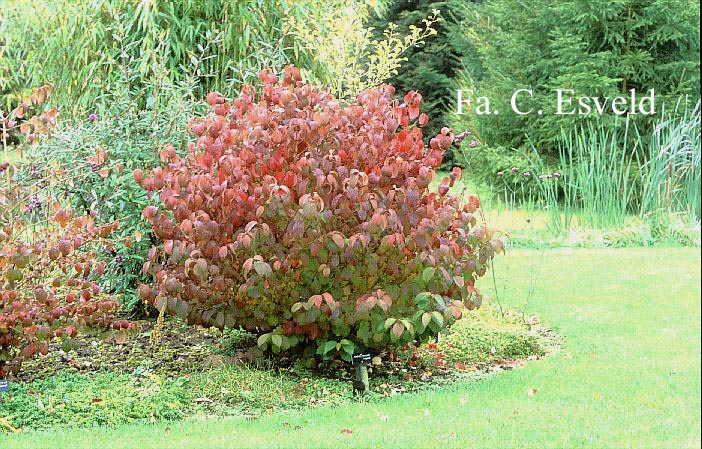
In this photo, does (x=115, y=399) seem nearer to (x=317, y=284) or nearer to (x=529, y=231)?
(x=317, y=284)

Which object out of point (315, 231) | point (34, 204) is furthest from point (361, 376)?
point (34, 204)

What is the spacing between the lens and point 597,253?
947cm

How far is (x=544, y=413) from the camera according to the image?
4.28m

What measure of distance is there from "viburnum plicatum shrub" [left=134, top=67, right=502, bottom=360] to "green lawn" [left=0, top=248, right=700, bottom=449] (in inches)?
18.6

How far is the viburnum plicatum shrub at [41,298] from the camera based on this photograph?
4594 millimetres

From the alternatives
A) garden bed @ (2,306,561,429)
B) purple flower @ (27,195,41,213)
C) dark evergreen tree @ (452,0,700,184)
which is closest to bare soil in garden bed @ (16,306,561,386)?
garden bed @ (2,306,561,429)

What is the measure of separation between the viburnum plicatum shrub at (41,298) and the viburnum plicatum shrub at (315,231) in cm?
32

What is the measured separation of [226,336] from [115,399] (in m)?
1.44

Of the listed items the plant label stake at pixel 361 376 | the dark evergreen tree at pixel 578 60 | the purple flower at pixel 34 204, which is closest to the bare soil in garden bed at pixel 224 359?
the plant label stake at pixel 361 376

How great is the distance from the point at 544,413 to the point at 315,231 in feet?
4.54

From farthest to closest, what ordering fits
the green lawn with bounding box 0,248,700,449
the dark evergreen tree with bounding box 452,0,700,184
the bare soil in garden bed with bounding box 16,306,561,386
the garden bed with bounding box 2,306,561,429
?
the dark evergreen tree with bounding box 452,0,700,184 → the bare soil in garden bed with bounding box 16,306,561,386 → the garden bed with bounding box 2,306,561,429 → the green lawn with bounding box 0,248,700,449

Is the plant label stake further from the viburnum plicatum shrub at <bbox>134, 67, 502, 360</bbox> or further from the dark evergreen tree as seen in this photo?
the dark evergreen tree

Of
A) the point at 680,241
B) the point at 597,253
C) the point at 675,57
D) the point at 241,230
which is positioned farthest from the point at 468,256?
the point at 675,57

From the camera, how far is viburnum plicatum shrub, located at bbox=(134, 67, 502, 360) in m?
4.70
